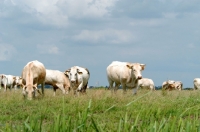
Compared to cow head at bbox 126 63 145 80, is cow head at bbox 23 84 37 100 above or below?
below

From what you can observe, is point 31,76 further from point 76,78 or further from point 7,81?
point 7,81

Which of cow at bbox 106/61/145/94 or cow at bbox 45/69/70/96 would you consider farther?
cow at bbox 45/69/70/96

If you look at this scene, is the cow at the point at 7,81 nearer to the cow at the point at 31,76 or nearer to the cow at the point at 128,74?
the cow at the point at 128,74

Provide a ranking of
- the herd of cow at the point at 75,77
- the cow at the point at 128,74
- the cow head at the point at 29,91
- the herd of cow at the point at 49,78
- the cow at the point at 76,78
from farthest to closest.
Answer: the cow at the point at 76,78 → the cow at the point at 128,74 → the herd of cow at the point at 75,77 → the herd of cow at the point at 49,78 → the cow head at the point at 29,91

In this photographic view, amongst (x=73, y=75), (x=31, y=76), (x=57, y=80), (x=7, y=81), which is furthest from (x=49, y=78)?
(x=7, y=81)

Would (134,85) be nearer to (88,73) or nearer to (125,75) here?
(125,75)

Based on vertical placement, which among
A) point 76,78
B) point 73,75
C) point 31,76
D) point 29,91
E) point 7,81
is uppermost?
point 7,81

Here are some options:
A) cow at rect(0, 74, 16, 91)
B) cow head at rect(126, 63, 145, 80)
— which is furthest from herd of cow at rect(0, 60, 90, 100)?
cow at rect(0, 74, 16, 91)

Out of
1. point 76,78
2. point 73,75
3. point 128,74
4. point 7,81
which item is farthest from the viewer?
point 7,81

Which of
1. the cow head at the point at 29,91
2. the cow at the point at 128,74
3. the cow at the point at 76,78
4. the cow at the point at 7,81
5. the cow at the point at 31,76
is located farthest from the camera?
the cow at the point at 7,81

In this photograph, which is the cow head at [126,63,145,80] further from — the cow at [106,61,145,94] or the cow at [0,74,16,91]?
the cow at [0,74,16,91]

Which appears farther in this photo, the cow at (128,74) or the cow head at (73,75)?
the cow head at (73,75)

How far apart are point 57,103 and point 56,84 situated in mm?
14186

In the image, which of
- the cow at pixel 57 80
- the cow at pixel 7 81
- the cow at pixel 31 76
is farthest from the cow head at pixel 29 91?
the cow at pixel 7 81
